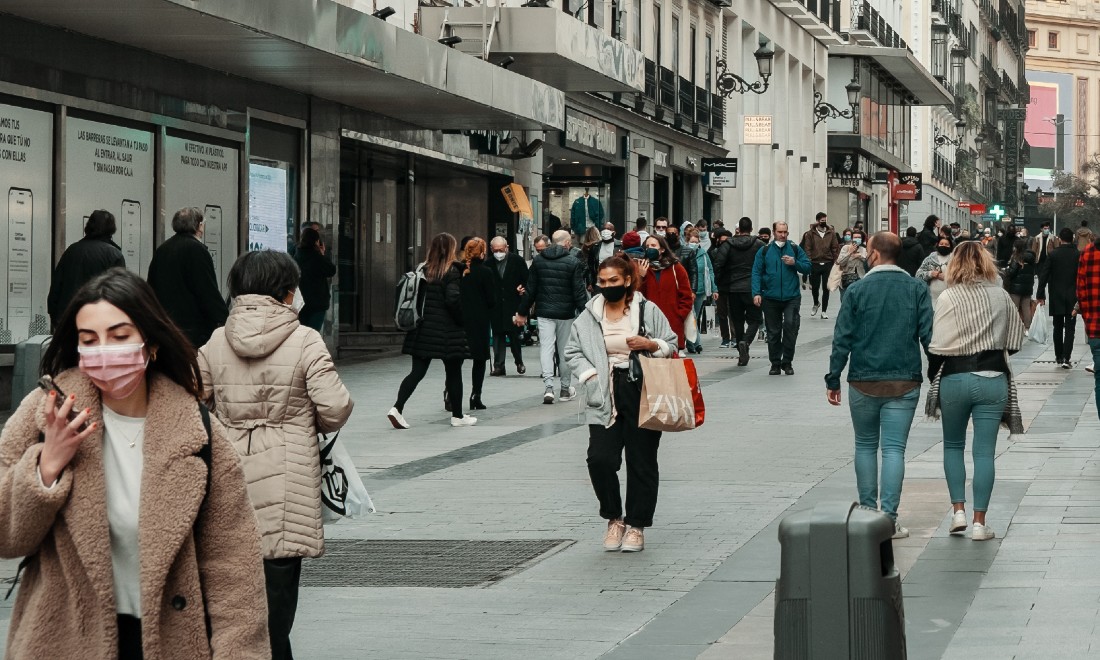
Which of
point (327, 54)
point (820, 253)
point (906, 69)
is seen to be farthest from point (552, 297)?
point (906, 69)

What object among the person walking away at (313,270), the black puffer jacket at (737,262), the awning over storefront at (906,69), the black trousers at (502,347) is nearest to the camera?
the person walking away at (313,270)

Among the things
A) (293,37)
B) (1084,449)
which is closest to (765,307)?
(293,37)

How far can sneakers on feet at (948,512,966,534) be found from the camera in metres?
9.70

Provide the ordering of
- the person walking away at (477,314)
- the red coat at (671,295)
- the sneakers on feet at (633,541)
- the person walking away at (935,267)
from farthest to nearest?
the person walking away at (935,267) → the red coat at (671,295) → the person walking away at (477,314) → the sneakers on feet at (633,541)

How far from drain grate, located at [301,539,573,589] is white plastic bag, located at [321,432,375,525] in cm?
195

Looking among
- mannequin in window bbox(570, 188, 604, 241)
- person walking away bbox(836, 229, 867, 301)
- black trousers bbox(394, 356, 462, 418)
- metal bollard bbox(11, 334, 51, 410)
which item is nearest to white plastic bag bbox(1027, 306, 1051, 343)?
person walking away bbox(836, 229, 867, 301)

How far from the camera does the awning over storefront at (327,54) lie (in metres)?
16.2

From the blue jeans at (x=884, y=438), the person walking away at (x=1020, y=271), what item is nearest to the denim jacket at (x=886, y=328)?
the blue jeans at (x=884, y=438)

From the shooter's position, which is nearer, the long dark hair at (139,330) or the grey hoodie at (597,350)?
the long dark hair at (139,330)

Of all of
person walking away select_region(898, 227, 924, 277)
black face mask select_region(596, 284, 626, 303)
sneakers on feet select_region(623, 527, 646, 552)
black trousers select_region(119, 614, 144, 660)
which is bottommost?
sneakers on feet select_region(623, 527, 646, 552)

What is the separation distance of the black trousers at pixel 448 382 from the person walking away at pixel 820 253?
1837 cm

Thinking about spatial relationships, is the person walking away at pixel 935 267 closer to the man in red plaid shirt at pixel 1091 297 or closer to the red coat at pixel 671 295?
the red coat at pixel 671 295

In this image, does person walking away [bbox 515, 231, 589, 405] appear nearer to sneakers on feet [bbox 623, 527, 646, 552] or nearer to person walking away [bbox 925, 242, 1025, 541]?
person walking away [bbox 925, 242, 1025, 541]

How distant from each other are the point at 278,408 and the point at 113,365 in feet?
8.37
